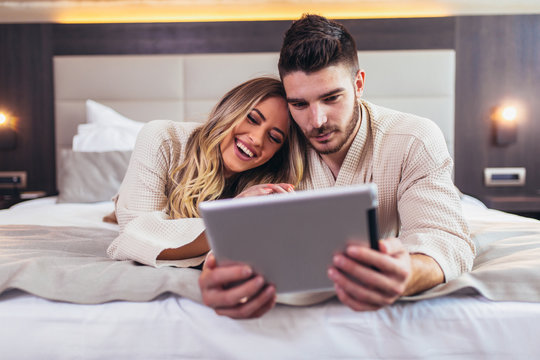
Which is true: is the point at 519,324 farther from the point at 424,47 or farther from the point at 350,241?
the point at 424,47

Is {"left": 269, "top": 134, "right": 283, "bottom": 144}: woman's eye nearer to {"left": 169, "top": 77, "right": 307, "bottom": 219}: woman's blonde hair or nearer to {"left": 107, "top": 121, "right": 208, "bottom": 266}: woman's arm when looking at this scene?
{"left": 169, "top": 77, "right": 307, "bottom": 219}: woman's blonde hair

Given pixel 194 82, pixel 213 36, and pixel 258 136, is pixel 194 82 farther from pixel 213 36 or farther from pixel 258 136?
pixel 258 136

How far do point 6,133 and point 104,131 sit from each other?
0.89 meters

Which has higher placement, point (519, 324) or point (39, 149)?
point (39, 149)

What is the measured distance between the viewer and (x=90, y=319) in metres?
0.85

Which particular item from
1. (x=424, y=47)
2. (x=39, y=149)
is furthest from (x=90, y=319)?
(x=424, y=47)

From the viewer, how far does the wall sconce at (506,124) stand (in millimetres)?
2830

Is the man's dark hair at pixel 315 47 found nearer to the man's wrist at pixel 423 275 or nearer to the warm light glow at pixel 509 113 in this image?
the man's wrist at pixel 423 275

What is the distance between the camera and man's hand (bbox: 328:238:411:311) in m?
0.67

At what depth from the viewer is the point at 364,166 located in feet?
4.25

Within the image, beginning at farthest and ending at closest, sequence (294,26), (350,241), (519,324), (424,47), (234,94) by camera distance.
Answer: (424,47) < (234,94) < (294,26) < (519,324) < (350,241)

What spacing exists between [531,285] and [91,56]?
9.71 feet

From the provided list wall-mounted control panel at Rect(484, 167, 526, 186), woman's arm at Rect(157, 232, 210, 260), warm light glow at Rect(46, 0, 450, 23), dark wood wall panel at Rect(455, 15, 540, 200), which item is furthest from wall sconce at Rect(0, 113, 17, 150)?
wall-mounted control panel at Rect(484, 167, 526, 186)

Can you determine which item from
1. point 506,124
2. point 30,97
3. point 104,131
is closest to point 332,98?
point 104,131
